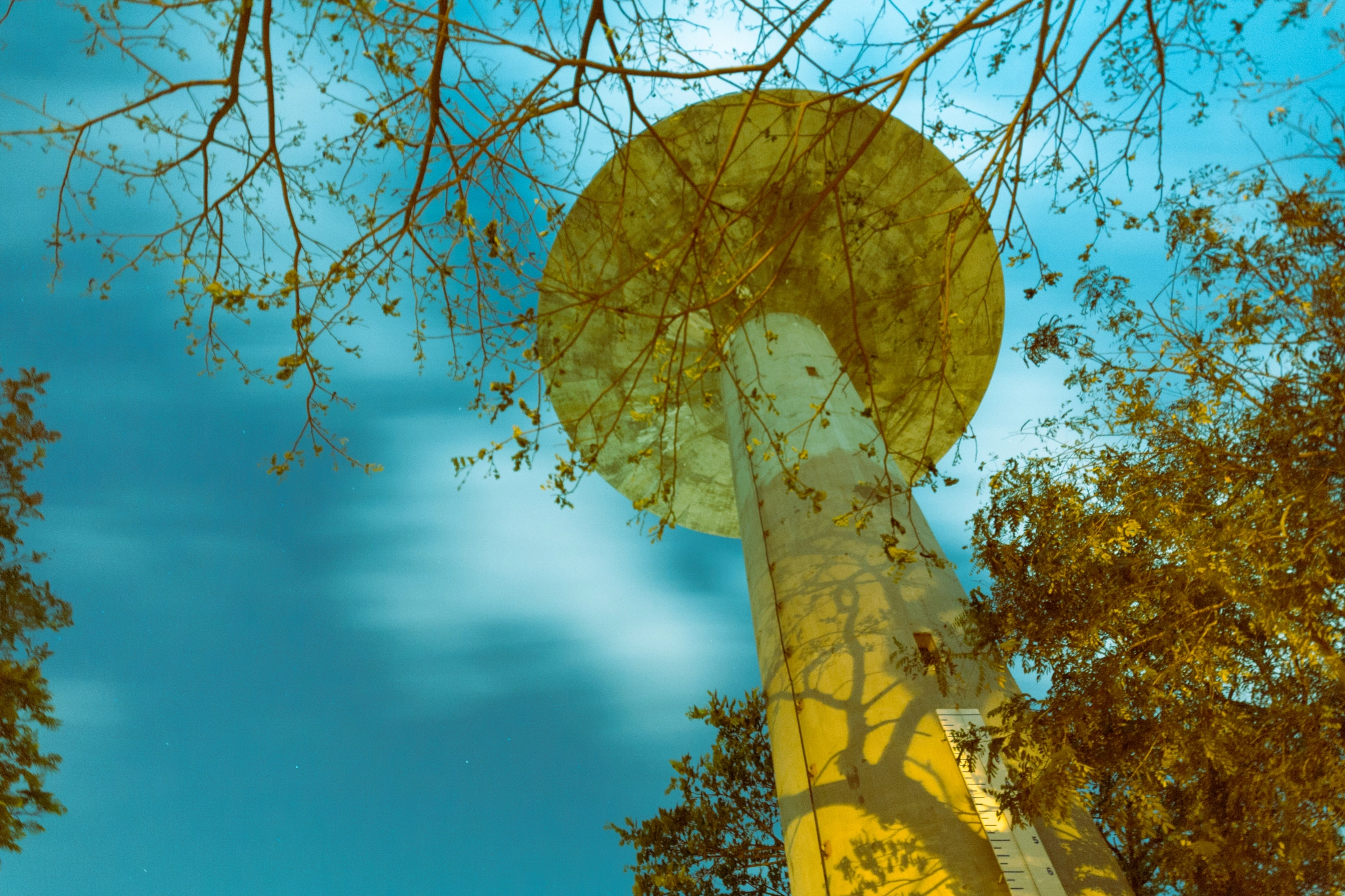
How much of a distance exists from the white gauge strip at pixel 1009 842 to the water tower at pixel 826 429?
0.04 ft

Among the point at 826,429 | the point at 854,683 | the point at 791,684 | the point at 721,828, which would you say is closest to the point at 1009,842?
the point at 854,683

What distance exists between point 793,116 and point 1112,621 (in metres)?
6.06

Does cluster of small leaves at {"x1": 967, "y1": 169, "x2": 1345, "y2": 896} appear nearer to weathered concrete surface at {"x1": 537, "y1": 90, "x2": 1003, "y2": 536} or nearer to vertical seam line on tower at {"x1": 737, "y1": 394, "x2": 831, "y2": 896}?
vertical seam line on tower at {"x1": 737, "y1": 394, "x2": 831, "y2": 896}

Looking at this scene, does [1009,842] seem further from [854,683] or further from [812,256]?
[812,256]

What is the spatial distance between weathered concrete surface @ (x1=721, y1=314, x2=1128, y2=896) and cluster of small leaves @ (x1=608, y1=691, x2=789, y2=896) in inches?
76.1

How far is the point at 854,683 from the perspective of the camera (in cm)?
527

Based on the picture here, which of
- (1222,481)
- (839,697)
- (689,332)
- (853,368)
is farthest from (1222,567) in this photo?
(689,332)

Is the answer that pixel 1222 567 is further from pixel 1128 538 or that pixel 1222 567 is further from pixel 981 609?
pixel 981 609

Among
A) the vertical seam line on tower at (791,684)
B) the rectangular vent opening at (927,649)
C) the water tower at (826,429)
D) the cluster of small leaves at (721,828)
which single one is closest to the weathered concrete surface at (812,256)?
the water tower at (826,429)

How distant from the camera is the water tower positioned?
4.21m

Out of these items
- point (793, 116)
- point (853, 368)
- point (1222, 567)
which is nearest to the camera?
point (1222, 567)

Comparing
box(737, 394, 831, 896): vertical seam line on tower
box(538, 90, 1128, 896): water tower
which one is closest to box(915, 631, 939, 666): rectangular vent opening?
box(538, 90, 1128, 896): water tower

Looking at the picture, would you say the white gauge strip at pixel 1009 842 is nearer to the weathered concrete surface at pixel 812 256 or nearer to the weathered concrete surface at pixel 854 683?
the weathered concrete surface at pixel 854 683

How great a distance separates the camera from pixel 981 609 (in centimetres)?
582
